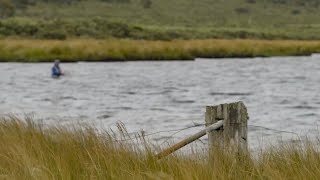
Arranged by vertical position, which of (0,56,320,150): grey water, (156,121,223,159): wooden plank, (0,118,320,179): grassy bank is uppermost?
(156,121,223,159): wooden plank

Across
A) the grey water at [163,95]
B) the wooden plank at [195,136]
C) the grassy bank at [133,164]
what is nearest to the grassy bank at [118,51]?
the grey water at [163,95]

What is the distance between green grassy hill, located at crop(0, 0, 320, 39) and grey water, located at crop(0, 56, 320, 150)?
7288cm

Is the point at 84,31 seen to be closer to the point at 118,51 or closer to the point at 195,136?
the point at 118,51

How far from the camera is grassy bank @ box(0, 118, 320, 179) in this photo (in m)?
8.22

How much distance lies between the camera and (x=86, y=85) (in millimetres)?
40094

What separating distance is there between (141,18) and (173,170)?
138848 mm

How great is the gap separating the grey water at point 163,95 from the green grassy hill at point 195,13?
7288 centimetres

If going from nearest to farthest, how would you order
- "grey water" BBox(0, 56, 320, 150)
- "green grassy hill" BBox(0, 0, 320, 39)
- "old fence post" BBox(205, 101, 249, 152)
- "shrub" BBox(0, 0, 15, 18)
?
"old fence post" BBox(205, 101, 249, 152)
"grey water" BBox(0, 56, 320, 150)
"shrub" BBox(0, 0, 15, 18)
"green grassy hill" BBox(0, 0, 320, 39)

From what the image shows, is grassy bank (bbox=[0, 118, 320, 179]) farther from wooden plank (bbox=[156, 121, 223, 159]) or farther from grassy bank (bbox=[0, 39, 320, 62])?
grassy bank (bbox=[0, 39, 320, 62])

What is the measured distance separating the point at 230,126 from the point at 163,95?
999 inches

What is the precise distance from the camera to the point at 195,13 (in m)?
162

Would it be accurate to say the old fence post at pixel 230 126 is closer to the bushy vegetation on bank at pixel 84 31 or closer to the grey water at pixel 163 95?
the grey water at pixel 163 95

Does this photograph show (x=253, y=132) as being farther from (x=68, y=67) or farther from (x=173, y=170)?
(x=68, y=67)

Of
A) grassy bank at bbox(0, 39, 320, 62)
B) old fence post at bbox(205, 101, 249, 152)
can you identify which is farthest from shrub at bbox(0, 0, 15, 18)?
Answer: old fence post at bbox(205, 101, 249, 152)
